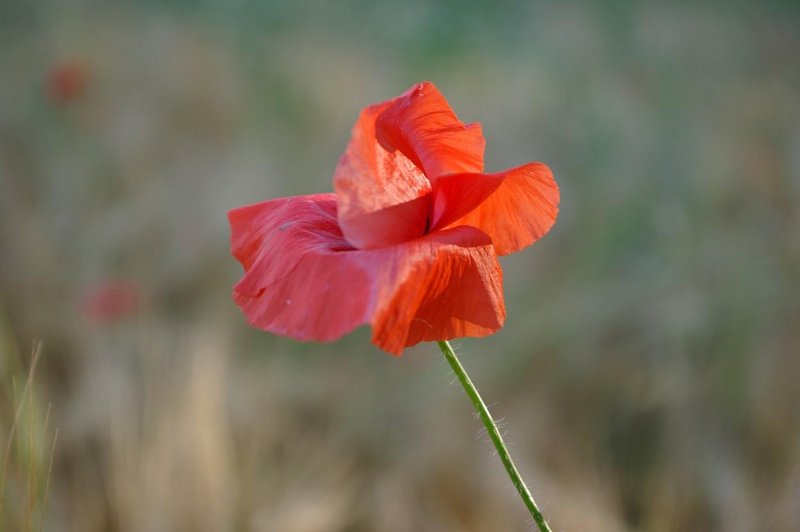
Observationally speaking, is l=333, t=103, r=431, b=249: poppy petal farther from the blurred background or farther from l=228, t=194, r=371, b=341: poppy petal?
the blurred background

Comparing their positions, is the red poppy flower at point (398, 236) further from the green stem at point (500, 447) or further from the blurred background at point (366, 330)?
the blurred background at point (366, 330)

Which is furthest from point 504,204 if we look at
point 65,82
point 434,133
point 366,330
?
point 65,82

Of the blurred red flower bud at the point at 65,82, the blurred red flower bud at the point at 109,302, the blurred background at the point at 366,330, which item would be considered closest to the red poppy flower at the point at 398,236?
the blurred background at the point at 366,330

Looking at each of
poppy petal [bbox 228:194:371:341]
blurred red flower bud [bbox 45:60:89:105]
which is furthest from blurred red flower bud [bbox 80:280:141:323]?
poppy petal [bbox 228:194:371:341]

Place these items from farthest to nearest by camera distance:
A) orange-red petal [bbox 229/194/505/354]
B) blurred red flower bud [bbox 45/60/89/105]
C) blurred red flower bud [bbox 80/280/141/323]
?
blurred red flower bud [bbox 45/60/89/105]
blurred red flower bud [bbox 80/280/141/323]
orange-red petal [bbox 229/194/505/354]

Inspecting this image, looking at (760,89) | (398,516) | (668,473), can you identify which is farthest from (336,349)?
(760,89)

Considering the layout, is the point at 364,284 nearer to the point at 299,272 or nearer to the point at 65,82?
the point at 299,272

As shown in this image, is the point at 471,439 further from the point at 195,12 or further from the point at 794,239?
the point at 195,12

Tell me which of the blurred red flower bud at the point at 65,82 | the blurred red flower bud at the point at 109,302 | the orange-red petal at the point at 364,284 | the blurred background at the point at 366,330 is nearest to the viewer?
the orange-red petal at the point at 364,284
